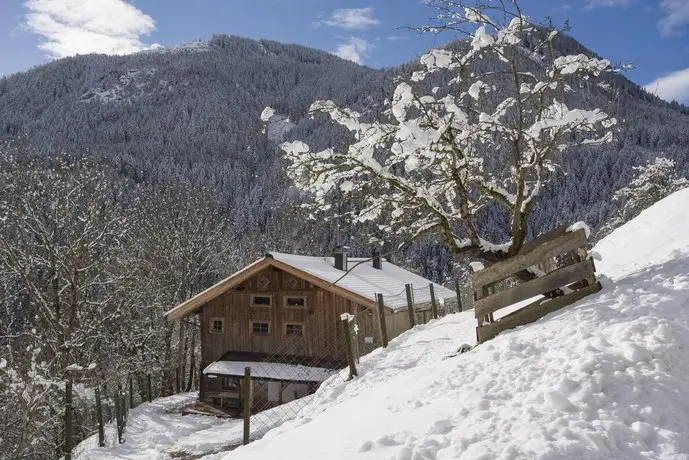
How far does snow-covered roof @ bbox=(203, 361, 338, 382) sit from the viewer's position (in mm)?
23953

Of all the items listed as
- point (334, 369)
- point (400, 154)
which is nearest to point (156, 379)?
point (334, 369)

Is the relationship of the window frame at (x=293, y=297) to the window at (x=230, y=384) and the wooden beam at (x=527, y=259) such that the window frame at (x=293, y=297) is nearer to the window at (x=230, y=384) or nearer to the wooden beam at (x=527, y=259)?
the window at (x=230, y=384)

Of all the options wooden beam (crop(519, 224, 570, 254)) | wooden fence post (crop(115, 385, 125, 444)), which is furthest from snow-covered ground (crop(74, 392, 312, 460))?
wooden beam (crop(519, 224, 570, 254))

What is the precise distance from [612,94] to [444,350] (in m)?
5.73

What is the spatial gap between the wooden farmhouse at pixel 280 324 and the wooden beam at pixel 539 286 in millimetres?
15104

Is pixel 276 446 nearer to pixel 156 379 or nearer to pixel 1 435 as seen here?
pixel 1 435

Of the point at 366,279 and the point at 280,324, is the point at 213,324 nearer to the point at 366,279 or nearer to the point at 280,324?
the point at 280,324

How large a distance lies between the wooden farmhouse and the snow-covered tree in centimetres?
1411

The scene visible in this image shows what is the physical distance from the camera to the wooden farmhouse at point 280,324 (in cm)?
2480

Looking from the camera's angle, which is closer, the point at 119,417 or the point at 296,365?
the point at 119,417

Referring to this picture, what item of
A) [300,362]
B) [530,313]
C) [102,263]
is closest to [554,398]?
[530,313]

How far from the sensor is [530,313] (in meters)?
8.50

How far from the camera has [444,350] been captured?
35.1 ft

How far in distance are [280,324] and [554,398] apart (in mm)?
22213
